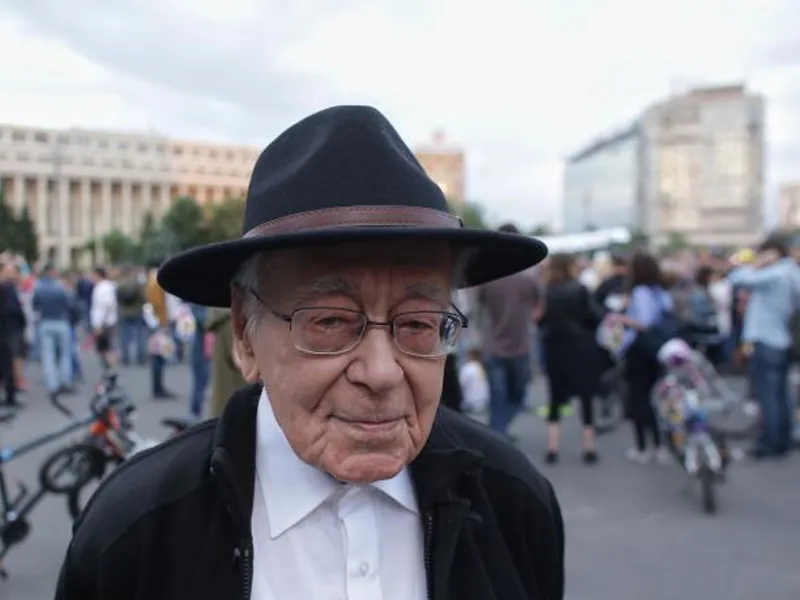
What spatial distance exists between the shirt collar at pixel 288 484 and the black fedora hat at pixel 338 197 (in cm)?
30

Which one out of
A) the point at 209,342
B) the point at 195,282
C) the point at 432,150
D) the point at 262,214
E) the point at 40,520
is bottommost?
the point at 40,520

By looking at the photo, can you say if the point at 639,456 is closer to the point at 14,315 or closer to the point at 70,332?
the point at 70,332

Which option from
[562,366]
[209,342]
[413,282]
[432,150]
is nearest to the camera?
[413,282]

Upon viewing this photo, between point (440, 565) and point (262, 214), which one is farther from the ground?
point (262, 214)

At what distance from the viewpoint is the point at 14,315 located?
10.9 metres

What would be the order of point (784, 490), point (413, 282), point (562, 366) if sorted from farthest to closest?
point (562, 366)
point (784, 490)
point (413, 282)

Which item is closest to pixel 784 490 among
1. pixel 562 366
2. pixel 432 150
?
pixel 562 366

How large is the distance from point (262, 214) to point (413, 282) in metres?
0.25

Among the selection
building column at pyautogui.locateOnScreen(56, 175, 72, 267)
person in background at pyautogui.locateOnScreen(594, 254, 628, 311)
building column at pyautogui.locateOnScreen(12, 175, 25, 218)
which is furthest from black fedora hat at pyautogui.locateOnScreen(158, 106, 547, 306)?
building column at pyautogui.locateOnScreen(56, 175, 72, 267)

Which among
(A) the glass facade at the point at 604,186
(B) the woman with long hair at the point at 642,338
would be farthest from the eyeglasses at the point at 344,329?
(A) the glass facade at the point at 604,186

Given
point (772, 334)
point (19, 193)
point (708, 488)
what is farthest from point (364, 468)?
point (19, 193)

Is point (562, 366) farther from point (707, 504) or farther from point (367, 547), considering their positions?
point (367, 547)

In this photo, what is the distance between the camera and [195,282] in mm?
1449

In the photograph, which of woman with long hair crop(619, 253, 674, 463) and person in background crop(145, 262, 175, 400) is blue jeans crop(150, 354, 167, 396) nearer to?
person in background crop(145, 262, 175, 400)
